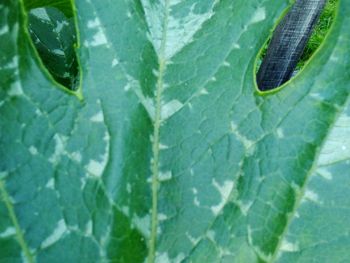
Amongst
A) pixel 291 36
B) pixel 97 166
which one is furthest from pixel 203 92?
pixel 291 36

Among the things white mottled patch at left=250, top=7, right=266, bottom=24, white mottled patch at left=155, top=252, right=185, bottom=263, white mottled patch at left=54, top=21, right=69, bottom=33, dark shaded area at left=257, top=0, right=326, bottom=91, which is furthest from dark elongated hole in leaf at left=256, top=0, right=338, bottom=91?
white mottled patch at left=155, top=252, right=185, bottom=263

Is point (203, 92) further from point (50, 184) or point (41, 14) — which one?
point (41, 14)

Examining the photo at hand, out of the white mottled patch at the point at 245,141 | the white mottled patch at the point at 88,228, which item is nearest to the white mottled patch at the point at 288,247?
the white mottled patch at the point at 245,141

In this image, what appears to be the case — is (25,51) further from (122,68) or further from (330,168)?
(330,168)

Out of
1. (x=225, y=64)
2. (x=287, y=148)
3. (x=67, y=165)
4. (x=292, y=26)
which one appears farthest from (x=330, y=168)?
(x=292, y=26)

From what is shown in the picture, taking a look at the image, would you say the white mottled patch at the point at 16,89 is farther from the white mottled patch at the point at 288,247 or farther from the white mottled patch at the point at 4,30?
the white mottled patch at the point at 288,247
